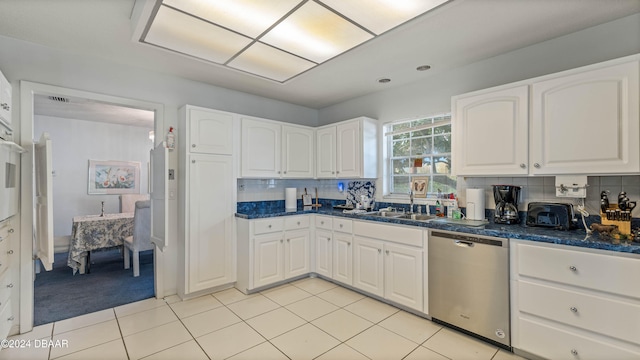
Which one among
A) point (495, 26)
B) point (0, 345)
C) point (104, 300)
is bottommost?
point (104, 300)

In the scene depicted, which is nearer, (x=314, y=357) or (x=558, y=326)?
(x=558, y=326)

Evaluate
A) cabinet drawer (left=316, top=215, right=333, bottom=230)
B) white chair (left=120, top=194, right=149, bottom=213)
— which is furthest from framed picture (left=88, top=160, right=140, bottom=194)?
cabinet drawer (left=316, top=215, right=333, bottom=230)

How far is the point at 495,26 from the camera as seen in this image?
2.25 meters

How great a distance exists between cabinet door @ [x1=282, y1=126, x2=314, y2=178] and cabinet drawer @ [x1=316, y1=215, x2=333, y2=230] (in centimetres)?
73

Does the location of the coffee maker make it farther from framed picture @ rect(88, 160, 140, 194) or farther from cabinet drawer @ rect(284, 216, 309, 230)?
framed picture @ rect(88, 160, 140, 194)

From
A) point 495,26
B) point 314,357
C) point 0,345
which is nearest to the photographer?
point 0,345

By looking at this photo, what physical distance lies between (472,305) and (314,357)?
132 centimetres

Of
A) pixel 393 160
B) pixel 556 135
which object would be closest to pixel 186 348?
pixel 393 160

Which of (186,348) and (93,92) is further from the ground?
(93,92)

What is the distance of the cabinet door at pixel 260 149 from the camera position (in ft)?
11.6

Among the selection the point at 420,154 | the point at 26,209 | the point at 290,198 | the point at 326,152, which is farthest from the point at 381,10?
the point at 26,209

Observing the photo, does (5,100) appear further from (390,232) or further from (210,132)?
(390,232)

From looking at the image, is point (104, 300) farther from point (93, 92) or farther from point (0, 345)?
point (93, 92)

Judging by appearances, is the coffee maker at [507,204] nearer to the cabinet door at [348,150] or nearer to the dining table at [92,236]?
the cabinet door at [348,150]
